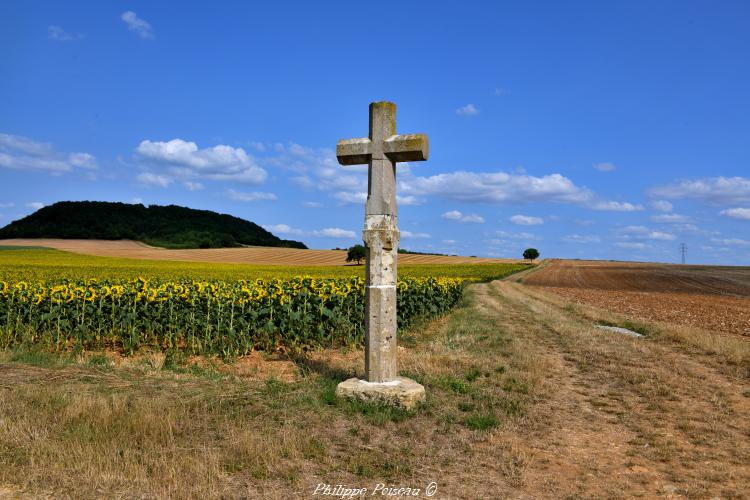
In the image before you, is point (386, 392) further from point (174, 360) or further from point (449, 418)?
point (174, 360)

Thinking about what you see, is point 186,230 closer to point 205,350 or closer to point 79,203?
point 79,203

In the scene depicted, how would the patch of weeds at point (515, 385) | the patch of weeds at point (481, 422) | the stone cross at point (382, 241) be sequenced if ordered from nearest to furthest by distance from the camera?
the patch of weeds at point (481, 422)
the stone cross at point (382, 241)
the patch of weeds at point (515, 385)

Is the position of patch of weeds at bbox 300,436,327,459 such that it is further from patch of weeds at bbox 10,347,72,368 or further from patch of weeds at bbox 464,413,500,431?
patch of weeds at bbox 10,347,72,368

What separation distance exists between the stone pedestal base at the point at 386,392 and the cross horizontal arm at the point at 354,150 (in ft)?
9.89

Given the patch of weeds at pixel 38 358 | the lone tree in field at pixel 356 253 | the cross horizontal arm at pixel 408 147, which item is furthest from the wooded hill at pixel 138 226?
the cross horizontal arm at pixel 408 147

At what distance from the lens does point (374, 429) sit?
6059 millimetres

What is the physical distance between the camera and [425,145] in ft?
23.0

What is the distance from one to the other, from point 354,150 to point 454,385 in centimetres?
366

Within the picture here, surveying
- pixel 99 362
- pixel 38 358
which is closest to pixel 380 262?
pixel 99 362

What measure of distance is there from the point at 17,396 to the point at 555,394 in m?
7.18

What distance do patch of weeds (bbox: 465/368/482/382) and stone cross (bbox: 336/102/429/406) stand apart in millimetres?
1559

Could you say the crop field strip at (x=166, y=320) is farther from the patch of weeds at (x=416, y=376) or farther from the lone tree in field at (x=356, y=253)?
the lone tree in field at (x=356, y=253)

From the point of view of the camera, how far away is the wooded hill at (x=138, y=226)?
2876 inches

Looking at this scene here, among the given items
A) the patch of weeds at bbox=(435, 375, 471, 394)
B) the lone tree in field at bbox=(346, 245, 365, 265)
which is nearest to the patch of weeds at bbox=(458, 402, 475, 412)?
the patch of weeds at bbox=(435, 375, 471, 394)
